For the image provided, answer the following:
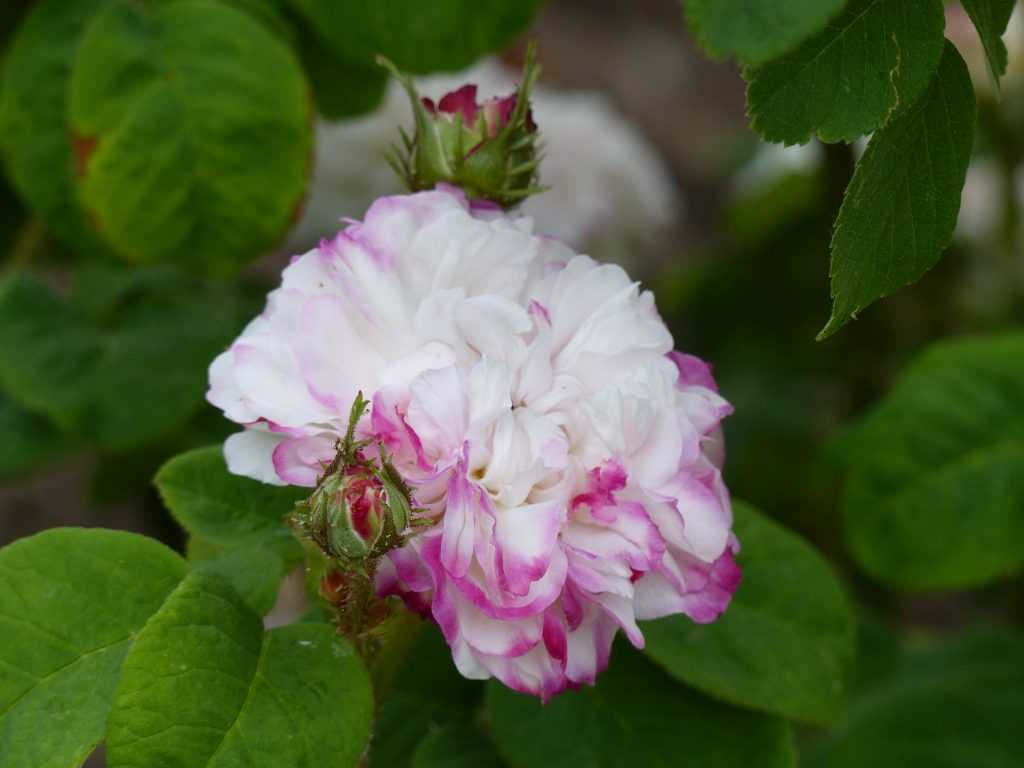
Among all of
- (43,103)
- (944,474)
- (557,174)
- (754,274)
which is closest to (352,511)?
(43,103)

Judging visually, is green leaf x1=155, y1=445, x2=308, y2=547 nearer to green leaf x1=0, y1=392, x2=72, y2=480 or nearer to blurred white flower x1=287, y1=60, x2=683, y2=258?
green leaf x1=0, y1=392, x2=72, y2=480

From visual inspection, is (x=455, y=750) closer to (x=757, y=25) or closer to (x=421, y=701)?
(x=421, y=701)

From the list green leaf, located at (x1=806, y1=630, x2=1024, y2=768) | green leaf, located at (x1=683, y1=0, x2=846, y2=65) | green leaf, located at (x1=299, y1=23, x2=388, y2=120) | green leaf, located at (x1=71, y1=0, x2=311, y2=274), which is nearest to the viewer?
green leaf, located at (x1=683, y1=0, x2=846, y2=65)

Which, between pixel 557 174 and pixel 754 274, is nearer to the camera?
pixel 557 174

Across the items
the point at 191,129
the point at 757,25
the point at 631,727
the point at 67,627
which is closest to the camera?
the point at 757,25

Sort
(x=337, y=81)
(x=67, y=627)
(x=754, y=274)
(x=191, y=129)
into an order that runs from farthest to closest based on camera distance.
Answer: (x=754, y=274) → (x=337, y=81) → (x=191, y=129) → (x=67, y=627)

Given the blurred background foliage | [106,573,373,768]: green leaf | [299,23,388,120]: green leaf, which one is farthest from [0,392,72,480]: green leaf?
[106,573,373,768]: green leaf

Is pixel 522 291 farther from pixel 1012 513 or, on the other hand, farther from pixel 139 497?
pixel 139 497
